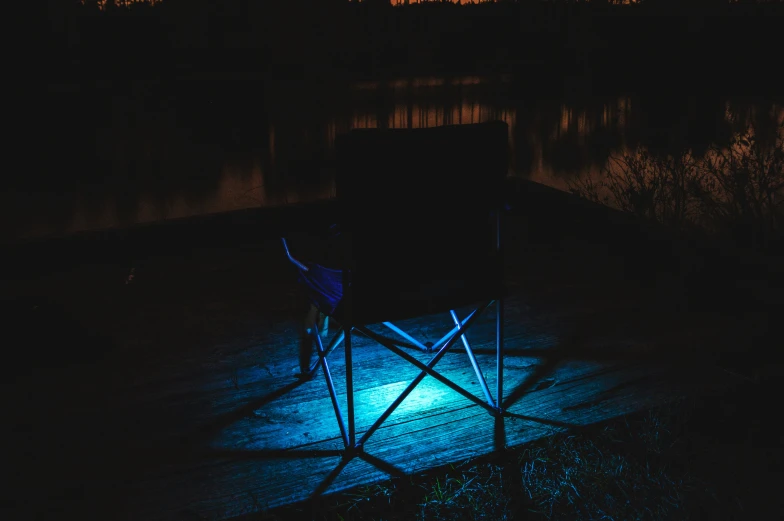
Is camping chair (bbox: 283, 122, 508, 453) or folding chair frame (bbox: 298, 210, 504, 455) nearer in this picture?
camping chair (bbox: 283, 122, 508, 453)

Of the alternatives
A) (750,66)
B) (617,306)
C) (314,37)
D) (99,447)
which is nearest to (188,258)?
(99,447)

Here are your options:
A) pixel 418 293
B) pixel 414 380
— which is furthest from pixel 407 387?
pixel 418 293

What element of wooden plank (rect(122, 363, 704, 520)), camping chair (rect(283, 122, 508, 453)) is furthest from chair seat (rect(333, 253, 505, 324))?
wooden plank (rect(122, 363, 704, 520))

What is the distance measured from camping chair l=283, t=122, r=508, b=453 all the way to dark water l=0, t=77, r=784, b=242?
412 centimetres

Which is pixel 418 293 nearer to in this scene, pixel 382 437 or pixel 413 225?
pixel 413 225

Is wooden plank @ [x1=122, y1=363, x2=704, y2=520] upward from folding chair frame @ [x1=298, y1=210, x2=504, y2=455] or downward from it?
downward

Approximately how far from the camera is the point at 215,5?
1026 cm

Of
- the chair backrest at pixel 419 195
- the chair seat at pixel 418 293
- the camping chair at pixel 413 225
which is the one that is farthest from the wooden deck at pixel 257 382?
the chair backrest at pixel 419 195

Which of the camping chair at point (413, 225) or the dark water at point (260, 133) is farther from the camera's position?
the dark water at point (260, 133)

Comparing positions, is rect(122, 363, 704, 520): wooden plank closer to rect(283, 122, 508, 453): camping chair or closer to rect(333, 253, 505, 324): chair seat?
rect(283, 122, 508, 453): camping chair

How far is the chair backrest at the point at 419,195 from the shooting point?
2.03 metres

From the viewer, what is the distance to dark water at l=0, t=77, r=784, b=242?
670cm

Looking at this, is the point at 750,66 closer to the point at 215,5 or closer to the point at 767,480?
the point at 215,5

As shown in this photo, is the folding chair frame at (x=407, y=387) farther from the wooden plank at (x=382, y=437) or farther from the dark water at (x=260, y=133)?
the dark water at (x=260, y=133)
